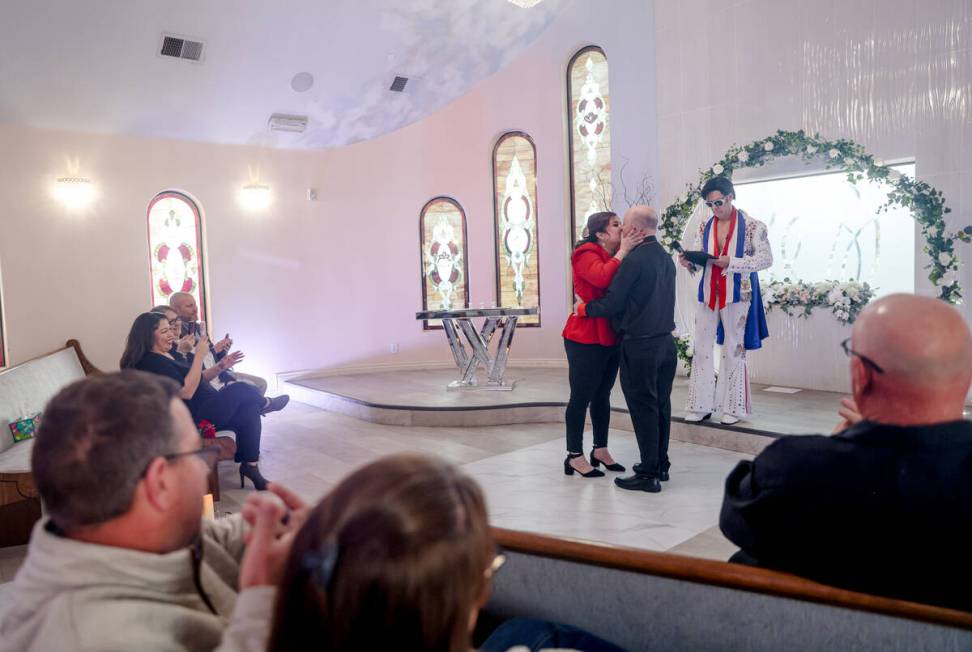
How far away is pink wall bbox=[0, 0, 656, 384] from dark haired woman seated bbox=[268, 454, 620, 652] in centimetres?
710

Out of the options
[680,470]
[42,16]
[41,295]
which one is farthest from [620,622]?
[41,295]

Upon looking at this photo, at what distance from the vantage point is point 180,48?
6.47m

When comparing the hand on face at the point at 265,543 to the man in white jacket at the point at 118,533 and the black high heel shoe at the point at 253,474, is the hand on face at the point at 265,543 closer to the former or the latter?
the man in white jacket at the point at 118,533

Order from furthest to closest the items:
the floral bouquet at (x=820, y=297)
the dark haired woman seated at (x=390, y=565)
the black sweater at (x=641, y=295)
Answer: the floral bouquet at (x=820, y=297) → the black sweater at (x=641, y=295) → the dark haired woman seated at (x=390, y=565)

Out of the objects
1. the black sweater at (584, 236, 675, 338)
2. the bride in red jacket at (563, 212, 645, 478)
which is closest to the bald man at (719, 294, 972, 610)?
the black sweater at (584, 236, 675, 338)

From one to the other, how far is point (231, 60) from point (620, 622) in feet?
21.9

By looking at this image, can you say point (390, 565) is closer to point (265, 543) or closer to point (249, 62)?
point (265, 543)

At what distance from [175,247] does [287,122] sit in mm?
1754

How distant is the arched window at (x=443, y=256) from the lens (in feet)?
29.7

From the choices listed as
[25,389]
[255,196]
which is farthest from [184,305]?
[255,196]

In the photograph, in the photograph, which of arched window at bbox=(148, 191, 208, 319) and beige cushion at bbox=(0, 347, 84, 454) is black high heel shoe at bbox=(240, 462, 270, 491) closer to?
beige cushion at bbox=(0, 347, 84, 454)

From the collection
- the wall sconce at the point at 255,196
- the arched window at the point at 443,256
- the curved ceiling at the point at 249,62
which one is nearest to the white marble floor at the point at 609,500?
the arched window at the point at 443,256

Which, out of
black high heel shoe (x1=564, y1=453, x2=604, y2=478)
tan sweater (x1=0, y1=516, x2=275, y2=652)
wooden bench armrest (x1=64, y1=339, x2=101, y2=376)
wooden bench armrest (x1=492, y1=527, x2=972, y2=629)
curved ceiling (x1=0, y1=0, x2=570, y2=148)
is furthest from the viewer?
wooden bench armrest (x1=64, y1=339, x2=101, y2=376)

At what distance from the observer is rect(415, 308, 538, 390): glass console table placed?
269 inches
